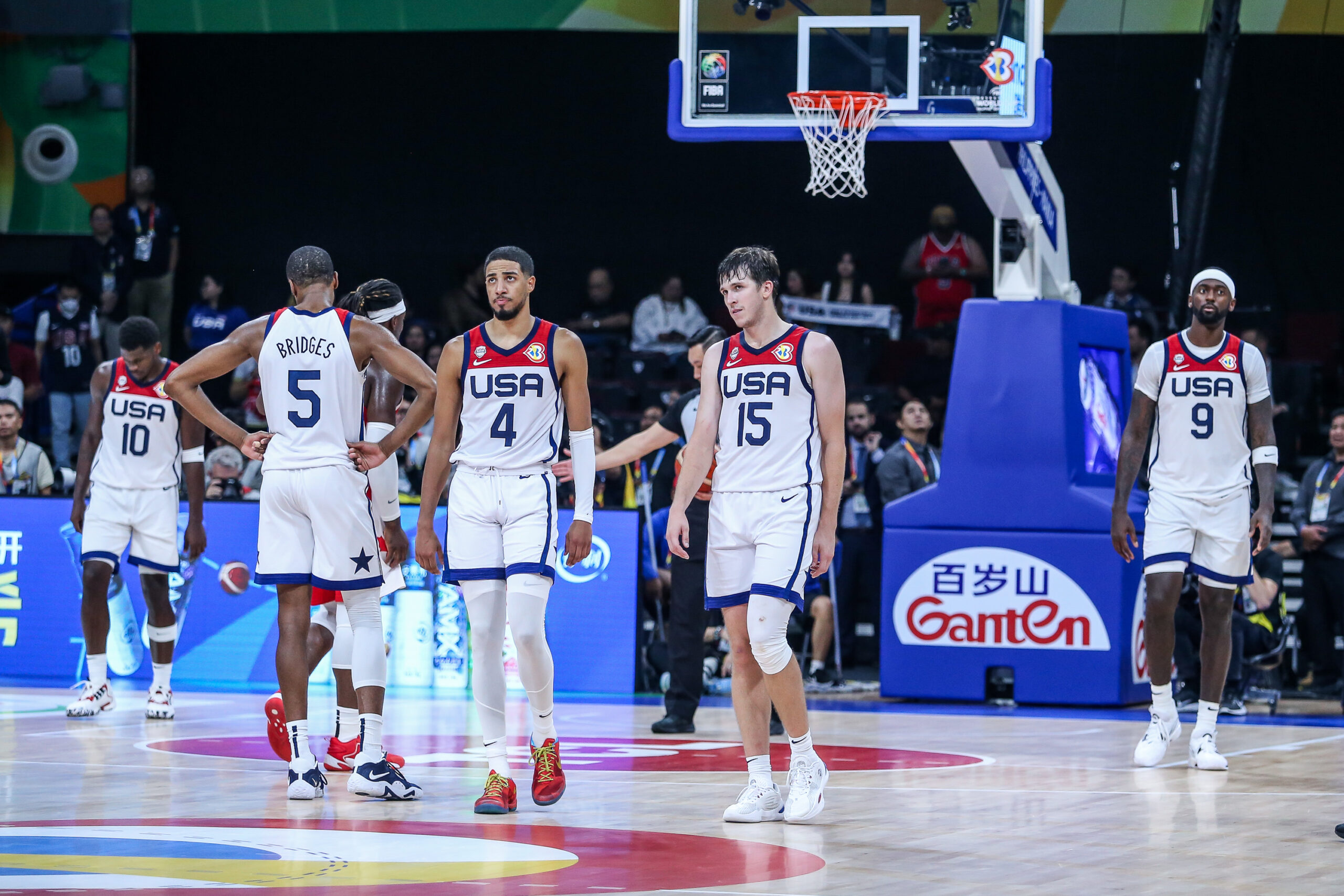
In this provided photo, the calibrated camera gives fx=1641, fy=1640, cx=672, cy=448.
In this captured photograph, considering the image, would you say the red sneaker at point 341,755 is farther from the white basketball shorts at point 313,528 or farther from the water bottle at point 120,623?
the water bottle at point 120,623

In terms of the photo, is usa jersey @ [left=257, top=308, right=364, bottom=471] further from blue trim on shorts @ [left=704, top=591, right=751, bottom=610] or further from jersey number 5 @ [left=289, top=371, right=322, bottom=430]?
blue trim on shorts @ [left=704, top=591, right=751, bottom=610]

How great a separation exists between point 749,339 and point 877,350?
11.0m

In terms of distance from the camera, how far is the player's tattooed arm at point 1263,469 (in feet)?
25.3

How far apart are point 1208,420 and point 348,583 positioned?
4.13 m

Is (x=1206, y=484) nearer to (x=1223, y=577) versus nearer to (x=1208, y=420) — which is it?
(x=1208, y=420)

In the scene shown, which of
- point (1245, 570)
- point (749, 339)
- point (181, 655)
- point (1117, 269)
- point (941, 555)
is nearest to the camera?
point (749, 339)

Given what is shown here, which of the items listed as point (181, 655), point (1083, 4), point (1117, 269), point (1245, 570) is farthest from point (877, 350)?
point (1245, 570)

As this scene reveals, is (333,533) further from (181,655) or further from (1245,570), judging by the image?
(181,655)

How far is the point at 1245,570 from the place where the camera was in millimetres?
7844

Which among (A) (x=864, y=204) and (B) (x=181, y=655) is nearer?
(B) (x=181, y=655)

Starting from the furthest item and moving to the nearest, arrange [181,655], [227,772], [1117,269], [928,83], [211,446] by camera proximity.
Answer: [1117,269]
[211,446]
[181,655]
[928,83]
[227,772]

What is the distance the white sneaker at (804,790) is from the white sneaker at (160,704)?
465 cm

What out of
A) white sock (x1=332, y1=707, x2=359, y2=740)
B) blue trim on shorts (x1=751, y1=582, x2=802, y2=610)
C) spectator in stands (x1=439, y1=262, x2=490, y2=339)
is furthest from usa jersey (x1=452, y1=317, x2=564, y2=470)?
spectator in stands (x1=439, y1=262, x2=490, y2=339)

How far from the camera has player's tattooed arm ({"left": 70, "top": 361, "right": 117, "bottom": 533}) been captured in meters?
9.52
